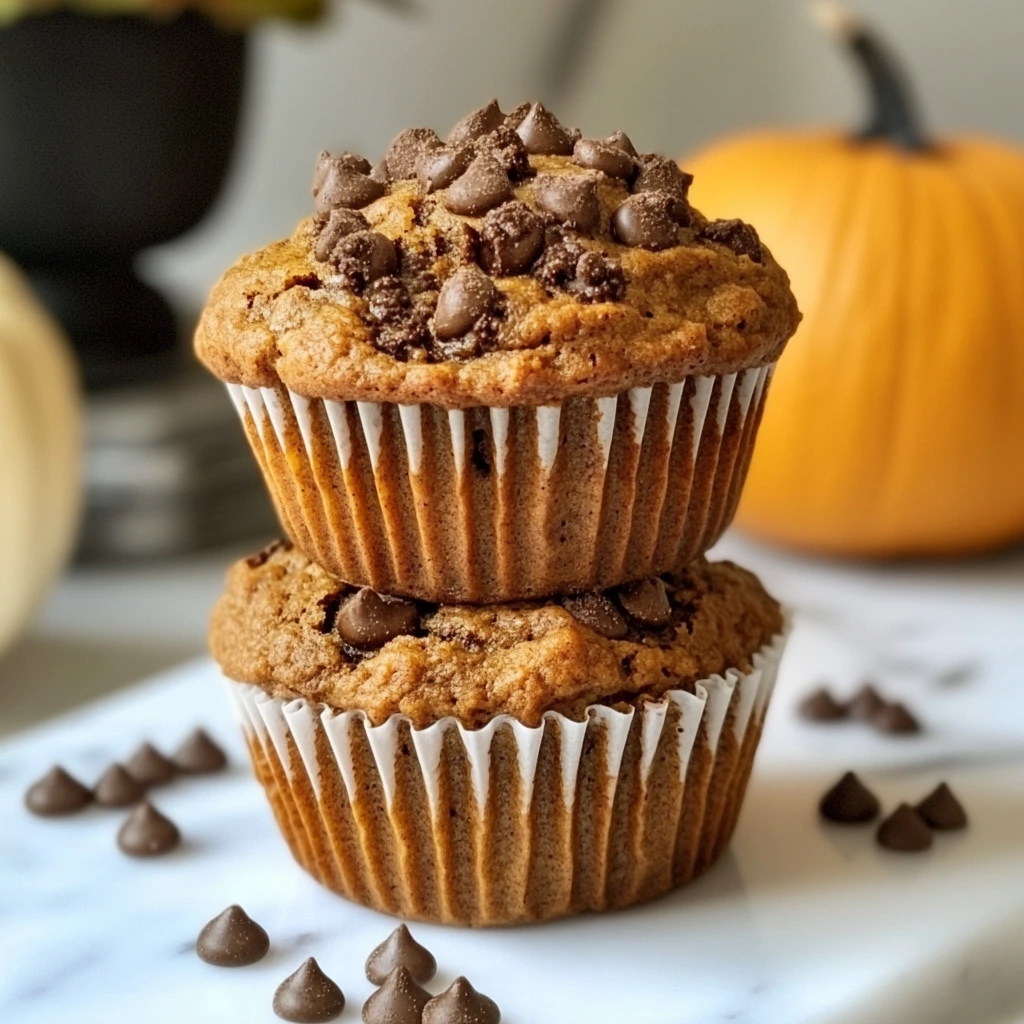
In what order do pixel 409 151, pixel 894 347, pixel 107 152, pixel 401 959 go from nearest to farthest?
pixel 401 959
pixel 409 151
pixel 894 347
pixel 107 152

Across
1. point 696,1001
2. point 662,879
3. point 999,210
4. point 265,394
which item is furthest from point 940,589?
point 265,394

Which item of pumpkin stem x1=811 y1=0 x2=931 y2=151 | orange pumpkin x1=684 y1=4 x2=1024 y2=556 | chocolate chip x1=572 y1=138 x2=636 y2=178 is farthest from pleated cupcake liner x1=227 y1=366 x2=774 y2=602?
pumpkin stem x1=811 y1=0 x2=931 y2=151

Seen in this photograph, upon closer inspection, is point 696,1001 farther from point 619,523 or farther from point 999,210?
point 999,210

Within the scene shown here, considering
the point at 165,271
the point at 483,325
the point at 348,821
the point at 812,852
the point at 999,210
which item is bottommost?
the point at 165,271

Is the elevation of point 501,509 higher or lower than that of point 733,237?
lower

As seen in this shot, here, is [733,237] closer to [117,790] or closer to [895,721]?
[895,721]

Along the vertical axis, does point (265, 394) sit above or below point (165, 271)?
above

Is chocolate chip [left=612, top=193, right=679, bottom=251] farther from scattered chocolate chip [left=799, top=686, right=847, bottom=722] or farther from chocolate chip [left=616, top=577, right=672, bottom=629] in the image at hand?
scattered chocolate chip [left=799, top=686, right=847, bottom=722]

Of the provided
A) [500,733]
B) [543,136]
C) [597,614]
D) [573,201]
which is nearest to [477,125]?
[543,136]
